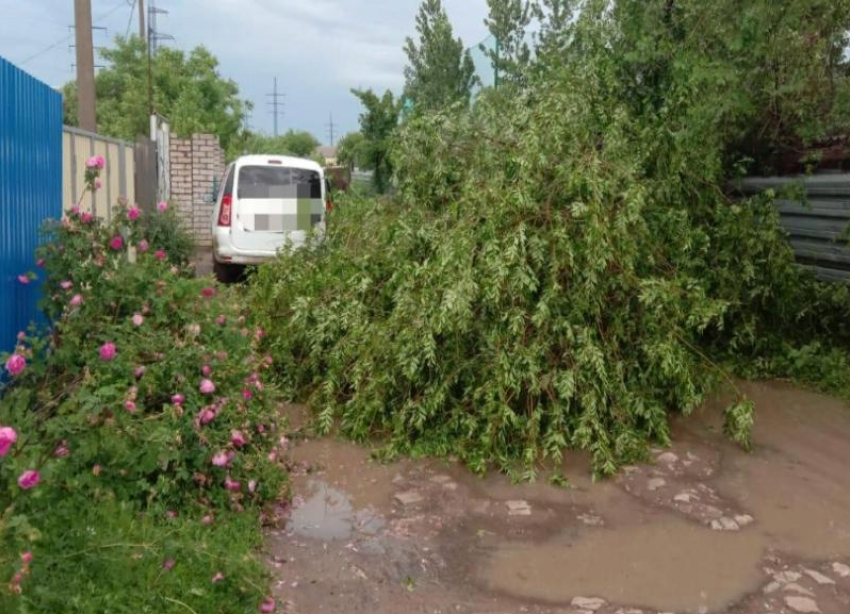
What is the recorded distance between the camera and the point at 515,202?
556 cm

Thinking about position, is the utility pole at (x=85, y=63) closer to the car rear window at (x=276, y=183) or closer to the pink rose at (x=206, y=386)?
the car rear window at (x=276, y=183)

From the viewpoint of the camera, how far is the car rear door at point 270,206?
1149 cm

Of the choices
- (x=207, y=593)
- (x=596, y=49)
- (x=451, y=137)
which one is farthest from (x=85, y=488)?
(x=596, y=49)

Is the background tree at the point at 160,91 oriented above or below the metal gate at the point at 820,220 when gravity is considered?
above

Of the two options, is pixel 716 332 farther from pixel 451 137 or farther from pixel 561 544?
pixel 561 544

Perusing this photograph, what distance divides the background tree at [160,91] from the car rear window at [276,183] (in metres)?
20.4

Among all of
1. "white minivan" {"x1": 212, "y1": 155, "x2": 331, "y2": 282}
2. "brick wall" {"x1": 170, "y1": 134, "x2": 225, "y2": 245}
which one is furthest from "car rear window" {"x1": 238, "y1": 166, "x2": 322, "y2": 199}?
"brick wall" {"x1": 170, "y1": 134, "x2": 225, "y2": 245}

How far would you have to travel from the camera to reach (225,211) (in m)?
11.7

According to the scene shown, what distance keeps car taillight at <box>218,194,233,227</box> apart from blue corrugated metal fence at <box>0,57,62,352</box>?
5822 mm

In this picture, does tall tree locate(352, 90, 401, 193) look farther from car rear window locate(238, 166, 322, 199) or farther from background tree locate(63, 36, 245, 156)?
background tree locate(63, 36, 245, 156)

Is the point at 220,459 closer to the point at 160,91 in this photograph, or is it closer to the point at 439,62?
the point at 439,62

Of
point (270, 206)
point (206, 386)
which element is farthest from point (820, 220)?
point (270, 206)

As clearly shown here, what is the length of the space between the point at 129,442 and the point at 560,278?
2.85 meters

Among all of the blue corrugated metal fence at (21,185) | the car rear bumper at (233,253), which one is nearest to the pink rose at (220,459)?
the blue corrugated metal fence at (21,185)
